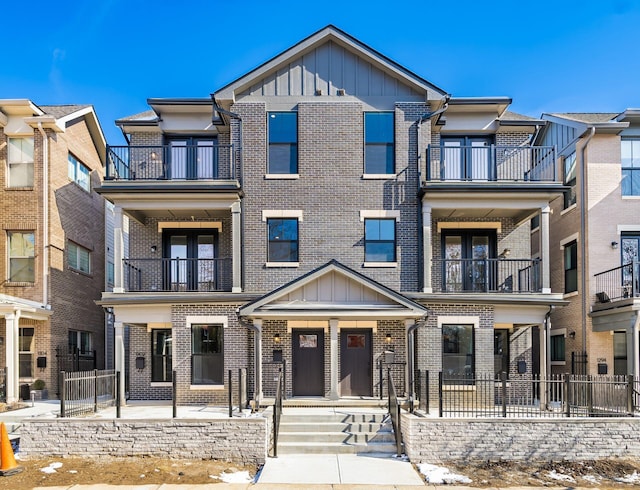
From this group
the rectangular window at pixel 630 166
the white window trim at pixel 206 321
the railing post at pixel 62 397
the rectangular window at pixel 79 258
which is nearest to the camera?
the railing post at pixel 62 397

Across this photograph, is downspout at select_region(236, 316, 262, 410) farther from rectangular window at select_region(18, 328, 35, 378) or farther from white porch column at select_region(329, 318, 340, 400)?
rectangular window at select_region(18, 328, 35, 378)

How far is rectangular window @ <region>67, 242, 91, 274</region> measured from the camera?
20484 mm

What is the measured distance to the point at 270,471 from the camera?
36.3 feet

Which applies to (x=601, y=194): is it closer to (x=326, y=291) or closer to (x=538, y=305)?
(x=538, y=305)

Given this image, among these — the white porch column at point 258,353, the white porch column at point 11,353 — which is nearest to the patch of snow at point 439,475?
the white porch column at point 258,353

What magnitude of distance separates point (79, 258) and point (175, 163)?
6.70 m

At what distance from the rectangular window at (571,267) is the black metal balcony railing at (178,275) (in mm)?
11419

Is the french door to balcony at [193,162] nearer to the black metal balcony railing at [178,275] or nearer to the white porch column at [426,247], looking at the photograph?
the black metal balcony railing at [178,275]

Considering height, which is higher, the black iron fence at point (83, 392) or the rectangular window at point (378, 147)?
the rectangular window at point (378, 147)

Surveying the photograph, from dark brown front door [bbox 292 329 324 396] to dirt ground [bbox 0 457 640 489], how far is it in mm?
4665

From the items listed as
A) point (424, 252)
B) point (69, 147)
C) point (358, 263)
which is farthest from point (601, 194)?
point (69, 147)

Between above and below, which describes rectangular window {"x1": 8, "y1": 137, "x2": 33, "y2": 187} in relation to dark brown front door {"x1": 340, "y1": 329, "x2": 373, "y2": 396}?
above

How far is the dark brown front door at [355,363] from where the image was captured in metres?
16.3

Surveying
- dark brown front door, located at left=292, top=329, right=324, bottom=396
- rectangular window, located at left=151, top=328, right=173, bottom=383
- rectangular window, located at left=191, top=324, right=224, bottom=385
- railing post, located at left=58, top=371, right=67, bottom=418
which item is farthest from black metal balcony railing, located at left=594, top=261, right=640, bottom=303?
railing post, located at left=58, top=371, right=67, bottom=418
